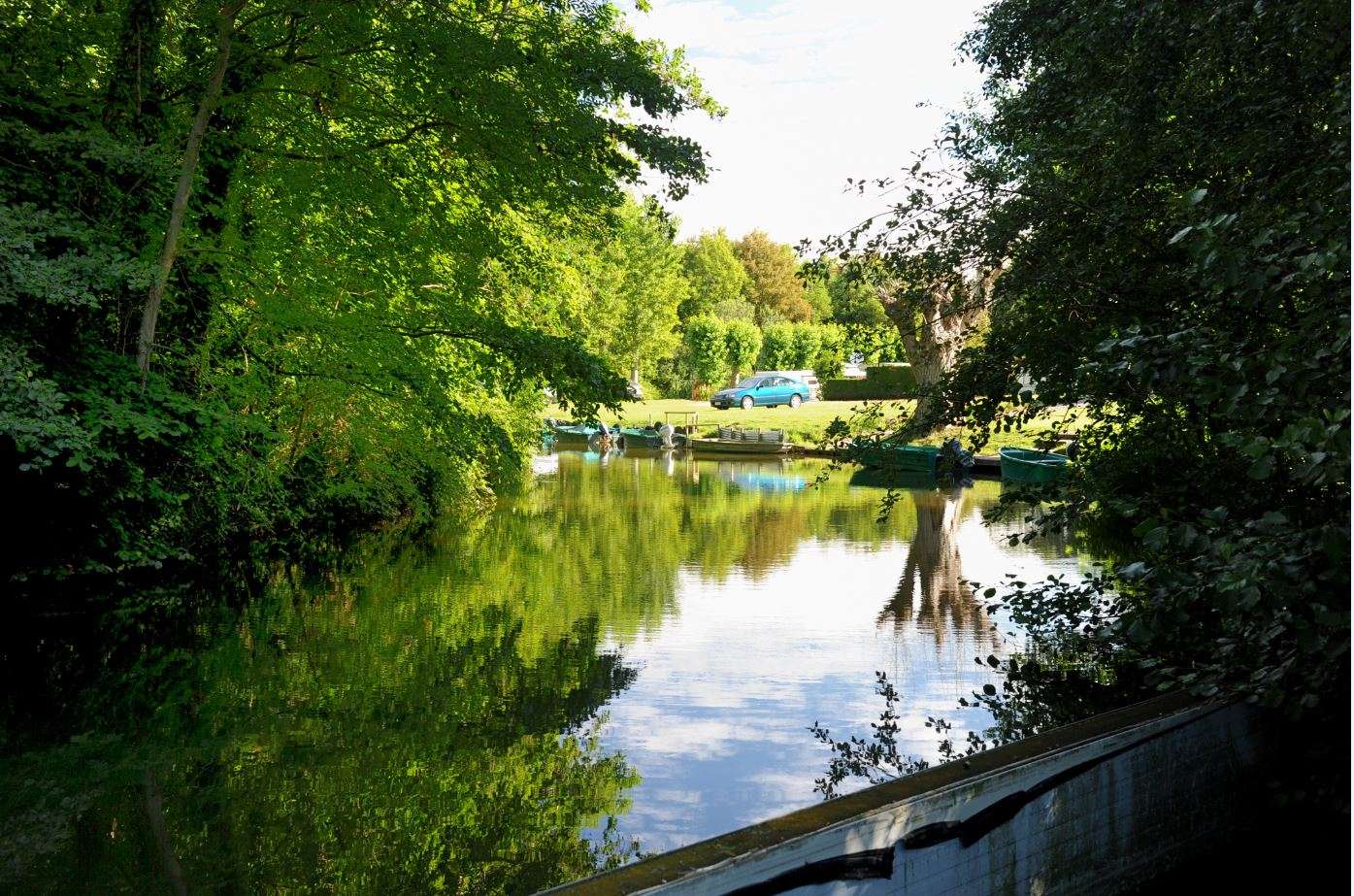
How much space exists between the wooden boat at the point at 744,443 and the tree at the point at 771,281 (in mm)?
36946

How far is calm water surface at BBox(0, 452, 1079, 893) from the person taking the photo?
5684 millimetres

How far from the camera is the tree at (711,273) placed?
2805 inches

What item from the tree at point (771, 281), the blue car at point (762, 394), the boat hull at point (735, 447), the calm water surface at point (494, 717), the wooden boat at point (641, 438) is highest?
the tree at point (771, 281)

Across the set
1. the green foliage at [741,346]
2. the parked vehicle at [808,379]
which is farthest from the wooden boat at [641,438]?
the green foliage at [741,346]

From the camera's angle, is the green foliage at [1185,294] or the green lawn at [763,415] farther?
the green lawn at [763,415]

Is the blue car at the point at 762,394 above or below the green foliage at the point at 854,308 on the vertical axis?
above

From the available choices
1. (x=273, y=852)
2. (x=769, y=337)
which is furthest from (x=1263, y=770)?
(x=769, y=337)

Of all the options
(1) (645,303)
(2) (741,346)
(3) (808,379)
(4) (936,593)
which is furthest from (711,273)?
(4) (936,593)

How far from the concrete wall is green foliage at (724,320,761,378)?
5310 cm

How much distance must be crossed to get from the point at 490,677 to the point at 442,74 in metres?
5.80

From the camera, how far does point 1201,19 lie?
211 inches

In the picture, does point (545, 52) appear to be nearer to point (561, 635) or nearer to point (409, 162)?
point (409, 162)

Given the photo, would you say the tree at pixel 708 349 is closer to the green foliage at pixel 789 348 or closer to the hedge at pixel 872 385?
the green foliage at pixel 789 348

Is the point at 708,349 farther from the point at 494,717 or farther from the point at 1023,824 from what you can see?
the point at 1023,824
